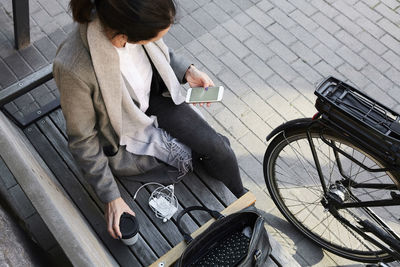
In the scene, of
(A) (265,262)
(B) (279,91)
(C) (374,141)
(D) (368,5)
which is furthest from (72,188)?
(D) (368,5)

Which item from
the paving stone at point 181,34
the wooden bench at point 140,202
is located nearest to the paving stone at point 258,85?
the paving stone at point 181,34

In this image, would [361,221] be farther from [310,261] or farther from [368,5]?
[368,5]

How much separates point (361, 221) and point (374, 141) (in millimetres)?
774

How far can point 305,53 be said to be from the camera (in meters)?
4.05

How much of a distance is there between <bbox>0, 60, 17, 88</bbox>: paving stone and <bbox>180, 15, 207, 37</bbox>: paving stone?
1.62 meters

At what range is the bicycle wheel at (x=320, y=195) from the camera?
2.78 meters

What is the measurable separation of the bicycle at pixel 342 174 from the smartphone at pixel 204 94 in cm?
41

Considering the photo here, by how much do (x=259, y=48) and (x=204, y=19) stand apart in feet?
2.07

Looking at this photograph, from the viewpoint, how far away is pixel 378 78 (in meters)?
3.92

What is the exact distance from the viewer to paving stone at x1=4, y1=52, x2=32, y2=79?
149 inches

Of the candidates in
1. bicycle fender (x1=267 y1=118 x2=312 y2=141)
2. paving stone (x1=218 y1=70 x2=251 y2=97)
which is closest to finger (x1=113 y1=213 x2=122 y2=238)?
bicycle fender (x1=267 y1=118 x2=312 y2=141)

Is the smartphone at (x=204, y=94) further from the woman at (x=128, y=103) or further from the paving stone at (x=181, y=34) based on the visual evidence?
the paving stone at (x=181, y=34)

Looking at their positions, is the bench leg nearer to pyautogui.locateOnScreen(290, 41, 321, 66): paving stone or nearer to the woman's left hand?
the woman's left hand

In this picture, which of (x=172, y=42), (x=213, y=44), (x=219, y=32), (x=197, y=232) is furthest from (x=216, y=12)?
(x=197, y=232)
